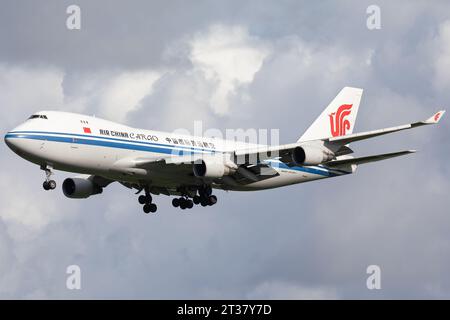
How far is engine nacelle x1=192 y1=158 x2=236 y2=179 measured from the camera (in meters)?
73.8

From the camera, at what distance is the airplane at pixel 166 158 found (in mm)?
70812

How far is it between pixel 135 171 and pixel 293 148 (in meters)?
10.4

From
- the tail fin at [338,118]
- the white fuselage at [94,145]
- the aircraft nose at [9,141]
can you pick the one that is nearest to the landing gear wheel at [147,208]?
the white fuselage at [94,145]

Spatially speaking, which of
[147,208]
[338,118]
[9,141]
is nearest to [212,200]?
[147,208]

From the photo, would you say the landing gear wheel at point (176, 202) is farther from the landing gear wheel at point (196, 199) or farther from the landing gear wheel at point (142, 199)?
the landing gear wheel at point (142, 199)

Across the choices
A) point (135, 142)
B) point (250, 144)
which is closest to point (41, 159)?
point (135, 142)

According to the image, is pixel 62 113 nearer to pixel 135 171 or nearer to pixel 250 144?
pixel 135 171

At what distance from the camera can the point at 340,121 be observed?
87.4 m

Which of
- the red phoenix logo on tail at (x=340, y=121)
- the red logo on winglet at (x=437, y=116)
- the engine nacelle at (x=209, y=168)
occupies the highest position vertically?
the red phoenix logo on tail at (x=340, y=121)

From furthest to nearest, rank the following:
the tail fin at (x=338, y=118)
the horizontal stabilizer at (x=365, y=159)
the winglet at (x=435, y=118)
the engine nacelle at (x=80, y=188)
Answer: the tail fin at (x=338, y=118), the engine nacelle at (x=80, y=188), the horizontal stabilizer at (x=365, y=159), the winglet at (x=435, y=118)

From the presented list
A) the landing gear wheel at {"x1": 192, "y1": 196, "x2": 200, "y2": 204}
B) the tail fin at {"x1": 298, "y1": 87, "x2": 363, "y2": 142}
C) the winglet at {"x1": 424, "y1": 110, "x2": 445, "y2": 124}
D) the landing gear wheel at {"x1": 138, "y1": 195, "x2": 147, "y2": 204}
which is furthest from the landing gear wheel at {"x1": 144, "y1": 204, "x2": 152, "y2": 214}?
the winglet at {"x1": 424, "y1": 110, "x2": 445, "y2": 124}

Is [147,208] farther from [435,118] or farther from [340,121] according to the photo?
[435,118]

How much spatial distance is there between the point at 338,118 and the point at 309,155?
1473 centimetres

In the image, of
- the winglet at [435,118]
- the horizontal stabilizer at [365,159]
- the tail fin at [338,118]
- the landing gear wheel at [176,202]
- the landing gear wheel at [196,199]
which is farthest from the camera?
the tail fin at [338,118]
